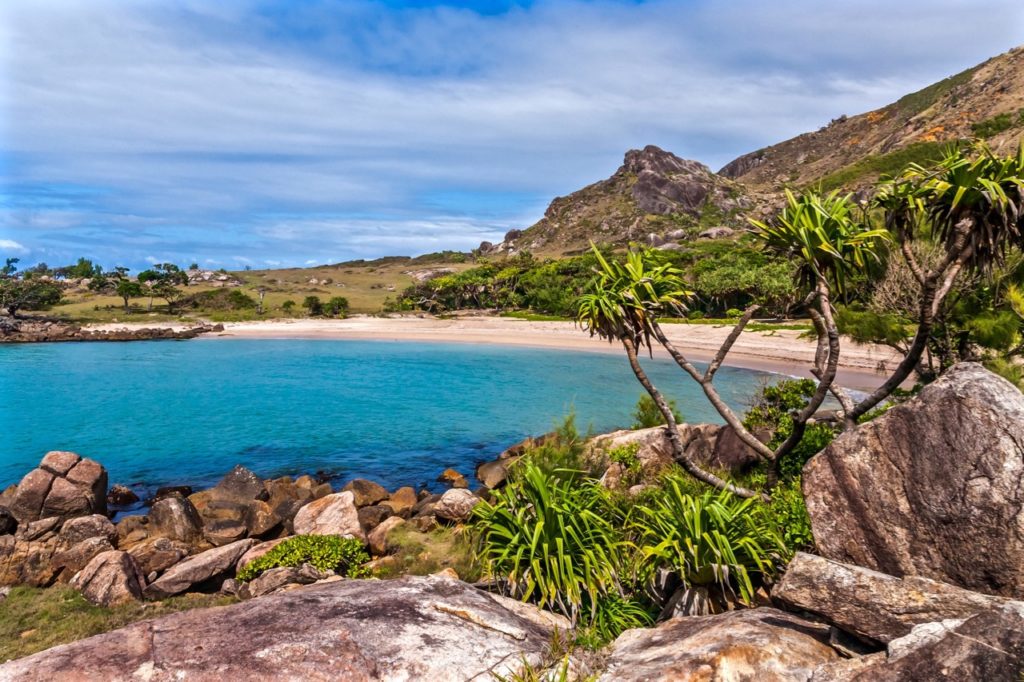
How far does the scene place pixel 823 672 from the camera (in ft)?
17.6

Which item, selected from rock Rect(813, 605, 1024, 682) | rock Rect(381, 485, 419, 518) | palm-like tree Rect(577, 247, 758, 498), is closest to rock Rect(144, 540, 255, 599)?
rock Rect(381, 485, 419, 518)

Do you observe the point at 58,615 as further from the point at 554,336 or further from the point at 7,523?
the point at 554,336

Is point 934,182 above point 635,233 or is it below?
below

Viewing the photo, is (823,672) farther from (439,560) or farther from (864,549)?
(439,560)

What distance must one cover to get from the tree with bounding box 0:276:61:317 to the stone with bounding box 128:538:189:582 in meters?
97.4

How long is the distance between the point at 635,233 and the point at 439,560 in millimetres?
152780

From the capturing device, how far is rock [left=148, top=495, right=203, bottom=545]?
55.8 ft

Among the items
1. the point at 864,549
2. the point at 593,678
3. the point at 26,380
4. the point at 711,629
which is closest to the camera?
the point at 593,678

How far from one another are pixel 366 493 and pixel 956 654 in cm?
1819

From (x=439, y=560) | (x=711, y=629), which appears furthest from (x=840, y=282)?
(x=439, y=560)

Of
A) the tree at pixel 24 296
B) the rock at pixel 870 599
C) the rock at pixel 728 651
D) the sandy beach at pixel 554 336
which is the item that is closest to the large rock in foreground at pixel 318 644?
the rock at pixel 728 651

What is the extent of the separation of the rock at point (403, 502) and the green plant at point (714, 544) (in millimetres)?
11567

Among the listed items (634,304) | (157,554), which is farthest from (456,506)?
(634,304)

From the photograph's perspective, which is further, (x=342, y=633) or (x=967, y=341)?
(x=967, y=341)
